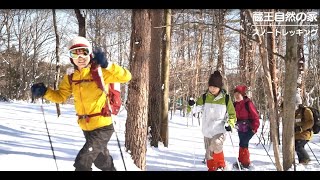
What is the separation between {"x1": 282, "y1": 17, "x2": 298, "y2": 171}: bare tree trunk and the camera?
4.03 meters

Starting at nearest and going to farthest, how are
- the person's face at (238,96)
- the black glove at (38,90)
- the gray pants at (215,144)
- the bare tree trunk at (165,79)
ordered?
the black glove at (38,90) < the gray pants at (215,144) < the person's face at (238,96) < the bare tree trunk at (165,79)

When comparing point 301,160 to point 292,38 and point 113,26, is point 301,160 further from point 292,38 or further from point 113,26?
point 113,26

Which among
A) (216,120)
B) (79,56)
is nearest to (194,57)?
(216,120)

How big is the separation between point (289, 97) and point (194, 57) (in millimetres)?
8979

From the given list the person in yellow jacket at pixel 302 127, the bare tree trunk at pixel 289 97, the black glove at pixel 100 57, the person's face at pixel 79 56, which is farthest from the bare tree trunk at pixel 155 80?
the black glove at pixel 100 57

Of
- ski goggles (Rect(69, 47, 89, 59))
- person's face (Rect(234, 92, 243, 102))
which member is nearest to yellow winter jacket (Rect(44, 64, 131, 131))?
ski goggles (Rect(69, 47, 89, 59))

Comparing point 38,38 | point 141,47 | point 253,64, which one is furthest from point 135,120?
point 38,38

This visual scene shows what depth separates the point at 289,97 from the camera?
4.09 metres

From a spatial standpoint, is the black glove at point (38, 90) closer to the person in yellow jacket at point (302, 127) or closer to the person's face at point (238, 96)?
the person's face at point (238, 96)

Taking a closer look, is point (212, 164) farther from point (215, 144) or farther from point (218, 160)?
point (215, 144)

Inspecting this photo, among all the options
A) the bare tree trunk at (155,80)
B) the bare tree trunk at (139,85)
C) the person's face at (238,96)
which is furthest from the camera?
the bare tree trunk at (155,80)

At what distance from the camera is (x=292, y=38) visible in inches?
159

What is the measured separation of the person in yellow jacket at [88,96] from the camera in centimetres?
298
